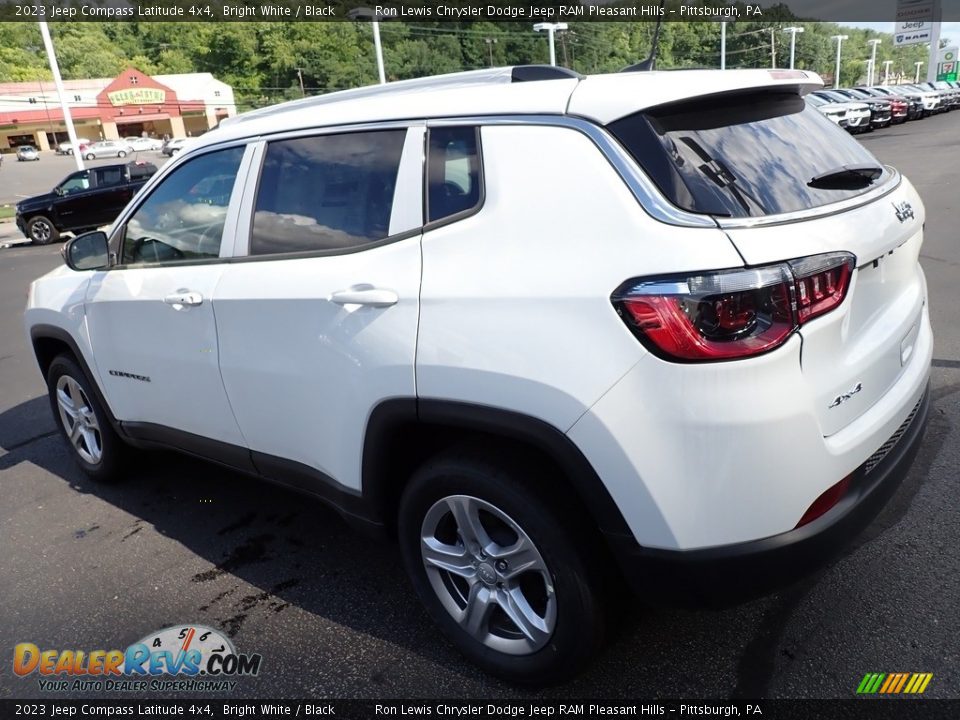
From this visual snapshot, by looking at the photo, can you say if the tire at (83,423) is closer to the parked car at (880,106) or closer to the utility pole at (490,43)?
the parked car at (880,106)

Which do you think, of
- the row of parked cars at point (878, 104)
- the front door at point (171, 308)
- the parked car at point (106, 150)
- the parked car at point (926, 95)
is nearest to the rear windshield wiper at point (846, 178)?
the front door at point (171, 308)

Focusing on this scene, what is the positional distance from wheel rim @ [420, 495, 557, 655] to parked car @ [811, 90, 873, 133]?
27.4m

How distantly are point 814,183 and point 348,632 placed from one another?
222 cm

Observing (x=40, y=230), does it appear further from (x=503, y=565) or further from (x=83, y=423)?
(x=503, y=565)

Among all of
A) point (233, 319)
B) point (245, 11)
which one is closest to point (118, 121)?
point (245, 11)

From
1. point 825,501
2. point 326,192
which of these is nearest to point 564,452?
point 825,501

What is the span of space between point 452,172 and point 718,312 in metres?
0.97

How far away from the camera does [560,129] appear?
212 centimetres

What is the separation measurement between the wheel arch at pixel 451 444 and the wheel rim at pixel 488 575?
19 cm

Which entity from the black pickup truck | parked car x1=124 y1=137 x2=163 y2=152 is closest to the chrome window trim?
the black pickup truck

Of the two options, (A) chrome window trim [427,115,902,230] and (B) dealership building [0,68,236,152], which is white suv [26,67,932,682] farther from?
(B) dealership building [0,68,236,152]

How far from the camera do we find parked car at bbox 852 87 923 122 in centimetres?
3023

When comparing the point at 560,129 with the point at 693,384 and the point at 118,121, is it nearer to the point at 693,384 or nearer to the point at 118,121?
the point at 693,384

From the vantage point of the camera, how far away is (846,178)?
234 centimetres
